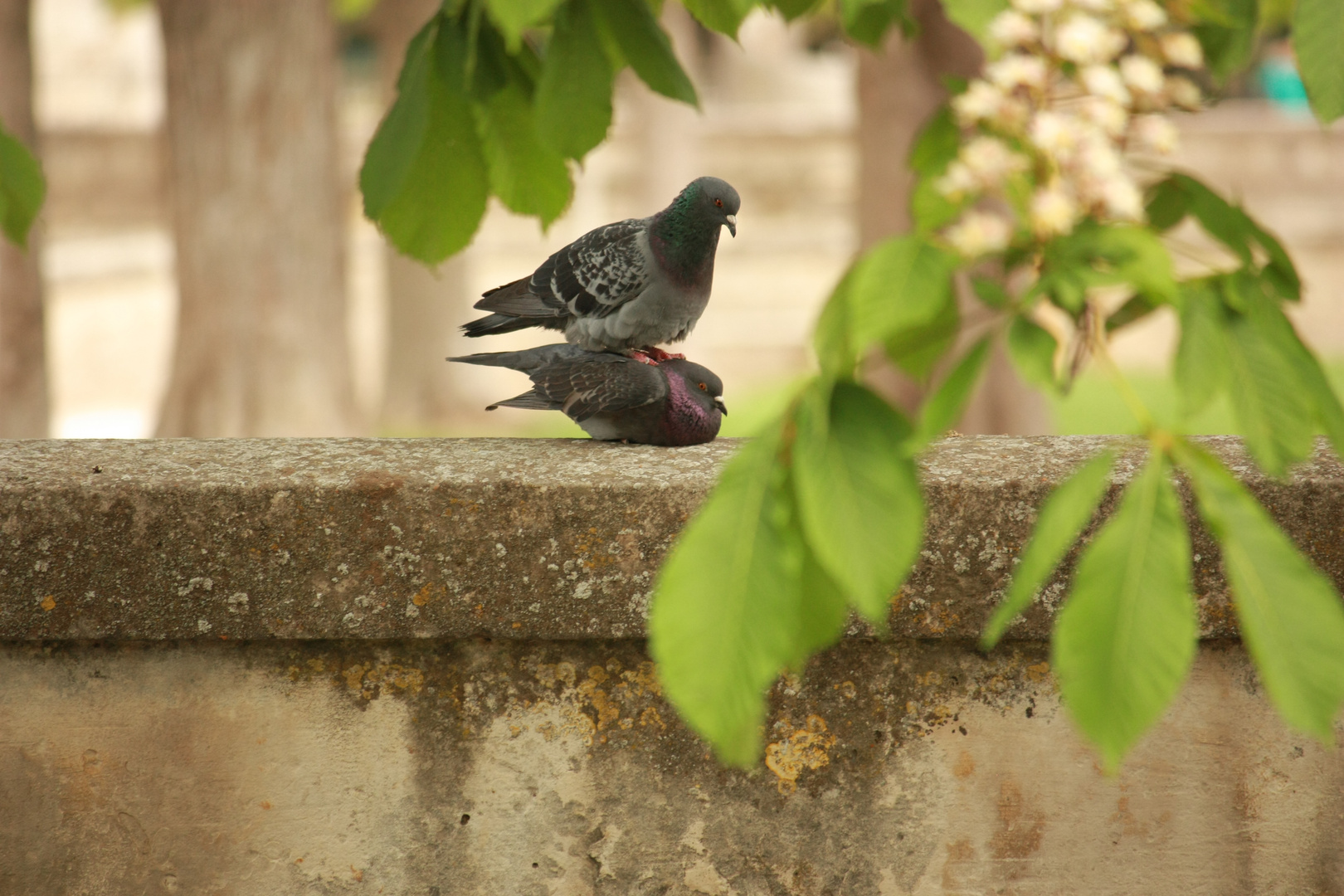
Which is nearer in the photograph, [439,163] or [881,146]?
[439,163]

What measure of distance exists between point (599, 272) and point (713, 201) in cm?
25

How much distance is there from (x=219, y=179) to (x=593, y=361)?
14.6ft

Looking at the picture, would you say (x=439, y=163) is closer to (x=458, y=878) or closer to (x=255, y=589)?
(x=255, y=589)

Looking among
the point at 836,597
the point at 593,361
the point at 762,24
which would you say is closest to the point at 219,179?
the point at 593,361

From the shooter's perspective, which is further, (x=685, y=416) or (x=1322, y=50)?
(x=685, y=416)

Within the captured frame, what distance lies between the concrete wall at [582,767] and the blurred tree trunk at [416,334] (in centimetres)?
766

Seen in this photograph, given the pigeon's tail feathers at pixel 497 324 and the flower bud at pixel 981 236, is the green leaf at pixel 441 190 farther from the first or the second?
the flower bud at pixel 981 236

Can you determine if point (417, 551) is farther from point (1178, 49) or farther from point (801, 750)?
point (1178, 49)

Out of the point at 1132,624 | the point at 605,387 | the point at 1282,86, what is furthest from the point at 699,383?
the point at 1282,86

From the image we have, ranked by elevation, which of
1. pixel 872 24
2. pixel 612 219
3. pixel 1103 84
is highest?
pixel 612 219

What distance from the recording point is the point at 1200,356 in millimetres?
976

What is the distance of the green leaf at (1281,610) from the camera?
0.84 metres

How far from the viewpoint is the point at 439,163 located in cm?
192

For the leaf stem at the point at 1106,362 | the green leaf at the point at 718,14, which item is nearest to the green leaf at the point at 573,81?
the green leaf at the point at 718,14
